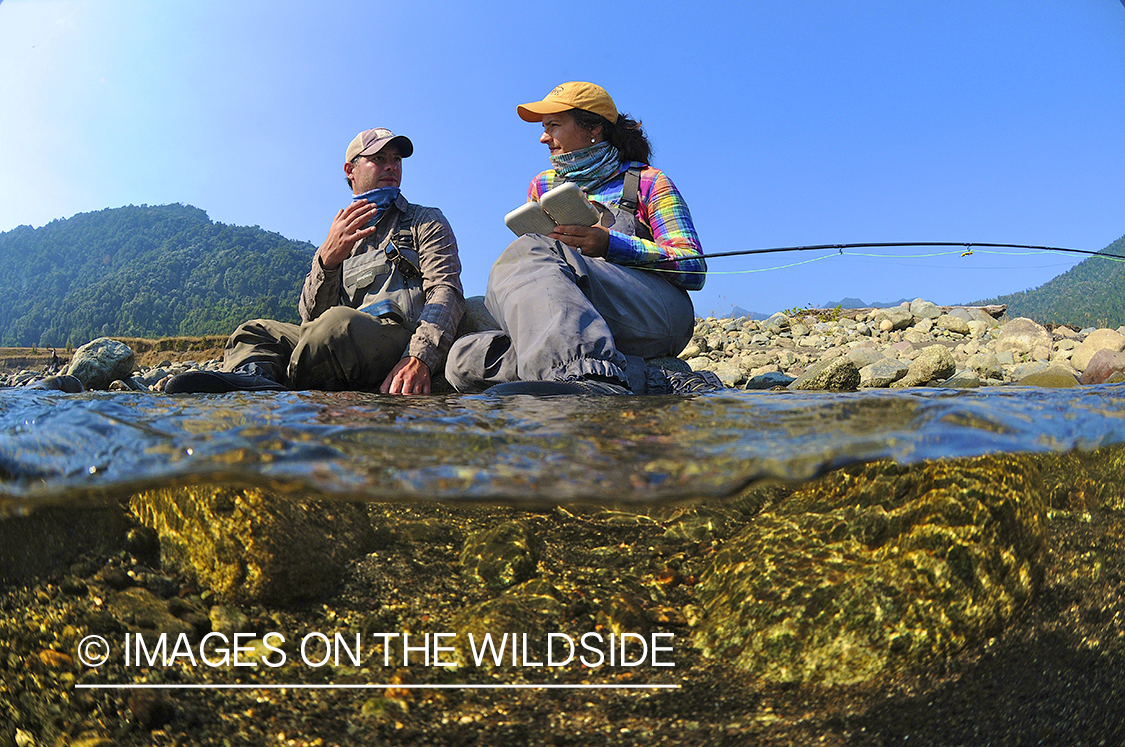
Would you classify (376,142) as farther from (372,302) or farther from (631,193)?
(631,193)

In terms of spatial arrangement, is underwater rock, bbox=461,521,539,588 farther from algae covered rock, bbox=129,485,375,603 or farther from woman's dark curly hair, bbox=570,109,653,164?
woman's dark curly hair, bbox=570,109,653,164

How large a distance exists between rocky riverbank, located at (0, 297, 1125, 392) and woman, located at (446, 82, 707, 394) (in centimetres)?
38

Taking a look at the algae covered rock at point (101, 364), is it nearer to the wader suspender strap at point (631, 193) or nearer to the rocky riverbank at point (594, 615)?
the rocky riverbank at point (594, 615)

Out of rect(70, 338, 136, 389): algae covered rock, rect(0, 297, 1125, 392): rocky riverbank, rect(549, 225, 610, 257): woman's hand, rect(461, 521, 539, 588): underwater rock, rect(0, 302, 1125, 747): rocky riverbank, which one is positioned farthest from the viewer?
rect(70, 338, 136, 389): algae covered rock

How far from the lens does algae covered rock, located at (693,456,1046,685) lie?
106 cm

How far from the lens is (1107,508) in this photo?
53.2 inches

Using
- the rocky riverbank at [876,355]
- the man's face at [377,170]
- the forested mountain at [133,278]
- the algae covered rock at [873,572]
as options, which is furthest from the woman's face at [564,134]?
the algae covered rock at [873,572]

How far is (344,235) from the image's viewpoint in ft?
10.9

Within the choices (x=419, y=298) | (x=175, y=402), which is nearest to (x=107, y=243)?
(x=419, y=298)

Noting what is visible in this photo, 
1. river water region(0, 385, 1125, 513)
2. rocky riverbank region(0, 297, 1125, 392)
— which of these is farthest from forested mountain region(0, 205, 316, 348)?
river water region(0, 385, 1125, 513)

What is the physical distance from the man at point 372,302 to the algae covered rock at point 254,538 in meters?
1.62

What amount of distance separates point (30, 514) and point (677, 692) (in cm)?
155

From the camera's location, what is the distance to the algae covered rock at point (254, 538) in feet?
3.74

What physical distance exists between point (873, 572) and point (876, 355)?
4.44 metres
